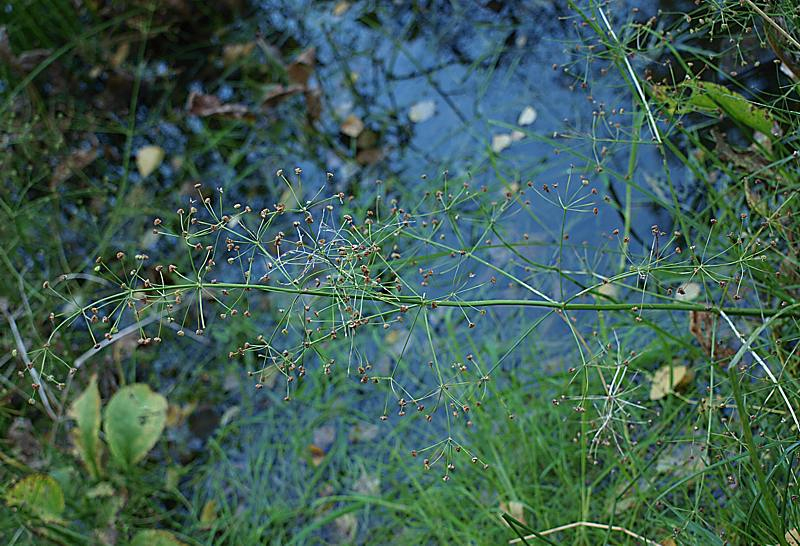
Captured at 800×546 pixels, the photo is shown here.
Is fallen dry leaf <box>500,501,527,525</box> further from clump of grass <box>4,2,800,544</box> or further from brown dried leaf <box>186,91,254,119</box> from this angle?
brown dried leaf <box>186,91,254,119</box>

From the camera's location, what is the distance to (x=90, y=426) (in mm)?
1828

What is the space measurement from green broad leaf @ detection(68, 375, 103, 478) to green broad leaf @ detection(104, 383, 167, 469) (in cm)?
3

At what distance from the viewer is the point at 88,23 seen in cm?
265

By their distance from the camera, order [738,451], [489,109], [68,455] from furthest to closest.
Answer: [489,109]
[68,455]
[738,451]

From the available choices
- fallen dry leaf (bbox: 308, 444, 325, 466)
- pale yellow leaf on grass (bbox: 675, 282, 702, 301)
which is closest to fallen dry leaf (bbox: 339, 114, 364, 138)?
fallen dry leaf (bbox: 308, 444, 325, 466)

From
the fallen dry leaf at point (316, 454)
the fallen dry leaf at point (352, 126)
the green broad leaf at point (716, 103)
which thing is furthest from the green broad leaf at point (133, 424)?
the green broad leaf at point (716, 103)

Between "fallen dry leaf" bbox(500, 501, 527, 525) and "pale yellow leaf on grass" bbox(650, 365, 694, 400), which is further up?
"pale yellow leaf on grass" bbox(650, 365, 694, 400)

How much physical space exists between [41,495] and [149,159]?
41.0 inches

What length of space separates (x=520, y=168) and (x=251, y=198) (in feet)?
2.54

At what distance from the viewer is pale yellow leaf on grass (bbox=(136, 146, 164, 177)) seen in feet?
7.80

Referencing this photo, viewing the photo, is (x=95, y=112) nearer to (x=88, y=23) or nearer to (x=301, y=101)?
(x=88, y=23)

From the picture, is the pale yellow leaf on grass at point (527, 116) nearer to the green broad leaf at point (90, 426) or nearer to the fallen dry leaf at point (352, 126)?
the fallen dry leaf at point (352, 126)

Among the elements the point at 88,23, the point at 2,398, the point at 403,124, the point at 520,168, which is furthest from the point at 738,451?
the point at 88,23

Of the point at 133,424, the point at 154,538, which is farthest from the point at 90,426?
the point at 154,538
